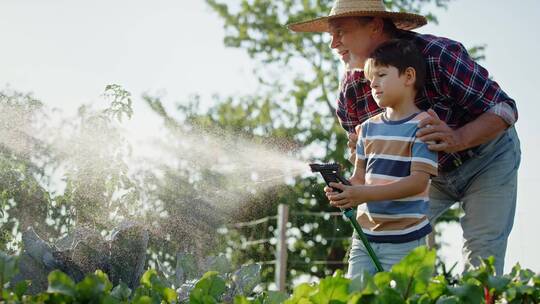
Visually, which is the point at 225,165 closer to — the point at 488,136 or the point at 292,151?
the point at 292,151

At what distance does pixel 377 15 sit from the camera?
11.7ft

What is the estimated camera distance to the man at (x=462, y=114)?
11.1 feet

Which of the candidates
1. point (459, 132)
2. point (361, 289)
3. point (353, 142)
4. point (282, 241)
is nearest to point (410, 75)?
point (459, 132)

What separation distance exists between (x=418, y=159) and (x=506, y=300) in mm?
1237

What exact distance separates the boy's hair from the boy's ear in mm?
13

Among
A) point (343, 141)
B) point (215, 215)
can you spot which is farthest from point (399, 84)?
point (343, 141)

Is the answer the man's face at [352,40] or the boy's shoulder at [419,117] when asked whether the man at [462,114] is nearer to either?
the man's face at [352,40]

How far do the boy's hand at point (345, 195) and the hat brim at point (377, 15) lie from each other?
1.01 m

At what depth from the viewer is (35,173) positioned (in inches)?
192

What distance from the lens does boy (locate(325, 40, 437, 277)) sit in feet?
9.65

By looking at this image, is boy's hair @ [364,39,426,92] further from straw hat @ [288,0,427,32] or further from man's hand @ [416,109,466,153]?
straw hat @ [288,0,427,32]

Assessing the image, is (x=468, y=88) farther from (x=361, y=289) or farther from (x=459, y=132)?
(x=361, y=289)

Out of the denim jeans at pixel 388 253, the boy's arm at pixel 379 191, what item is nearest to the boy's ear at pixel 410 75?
the boy's arm at pixel 379 191

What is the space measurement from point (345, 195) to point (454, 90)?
858 millimetres
